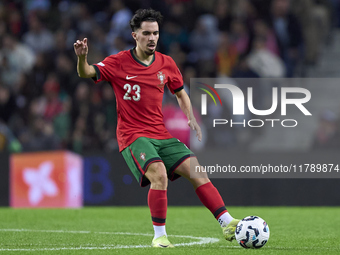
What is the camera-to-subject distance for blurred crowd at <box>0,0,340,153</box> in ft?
40.8

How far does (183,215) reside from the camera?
964 cm

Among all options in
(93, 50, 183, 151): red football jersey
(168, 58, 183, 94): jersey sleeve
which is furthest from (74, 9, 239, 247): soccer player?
(168, 58, 183, 94): jersey sleeve

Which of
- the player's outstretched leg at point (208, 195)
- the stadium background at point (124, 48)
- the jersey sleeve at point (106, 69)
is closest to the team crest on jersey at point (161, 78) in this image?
the jersey sleeve at point (106, 69)

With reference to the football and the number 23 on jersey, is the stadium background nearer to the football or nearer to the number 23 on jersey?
the number 23 on jersey

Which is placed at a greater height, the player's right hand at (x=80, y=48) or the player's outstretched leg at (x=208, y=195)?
the player's right hand at (x=80, y=48)

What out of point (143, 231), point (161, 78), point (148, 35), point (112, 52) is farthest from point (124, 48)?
point (148, 35)

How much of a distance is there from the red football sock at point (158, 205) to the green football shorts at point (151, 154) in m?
0.21

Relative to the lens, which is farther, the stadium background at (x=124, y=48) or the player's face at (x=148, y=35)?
the stadium background at (x=124, y=48)

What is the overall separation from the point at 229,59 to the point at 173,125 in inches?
88.8

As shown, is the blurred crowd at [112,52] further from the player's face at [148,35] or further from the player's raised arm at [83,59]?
the player's raised arm at [83,59]

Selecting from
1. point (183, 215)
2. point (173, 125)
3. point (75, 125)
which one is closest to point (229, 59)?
point (173, 125)

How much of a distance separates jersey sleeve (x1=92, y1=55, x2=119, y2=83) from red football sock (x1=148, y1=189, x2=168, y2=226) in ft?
3.61

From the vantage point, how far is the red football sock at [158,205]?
5672mm

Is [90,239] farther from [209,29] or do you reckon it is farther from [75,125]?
[209,29]
